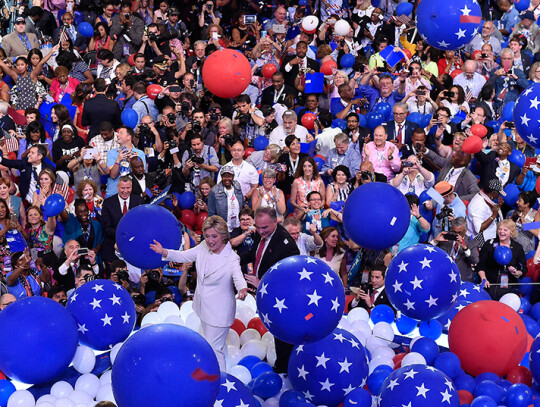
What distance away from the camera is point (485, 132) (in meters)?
12.1

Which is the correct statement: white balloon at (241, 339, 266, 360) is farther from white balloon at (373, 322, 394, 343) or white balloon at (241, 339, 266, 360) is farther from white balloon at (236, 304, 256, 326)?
white balloon at (373, 322, 394, 343)

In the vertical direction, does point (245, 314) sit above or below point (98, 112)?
below

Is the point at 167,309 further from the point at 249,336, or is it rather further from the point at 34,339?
the point at 34,339

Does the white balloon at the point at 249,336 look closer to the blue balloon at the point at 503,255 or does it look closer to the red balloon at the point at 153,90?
the blue balloon at the point at 503,255

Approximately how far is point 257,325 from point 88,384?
177cm

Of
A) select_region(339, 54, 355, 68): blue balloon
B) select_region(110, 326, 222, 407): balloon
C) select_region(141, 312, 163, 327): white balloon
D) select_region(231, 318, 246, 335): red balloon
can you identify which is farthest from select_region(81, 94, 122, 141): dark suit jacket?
select_region(110, 326, 222, 407): balloon

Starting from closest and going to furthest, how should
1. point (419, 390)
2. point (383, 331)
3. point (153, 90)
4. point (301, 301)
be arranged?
point (419, 390)
point (301, 301)
point (383, 331)
point (153, 90)

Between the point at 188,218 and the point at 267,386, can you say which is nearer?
the point at 267,386

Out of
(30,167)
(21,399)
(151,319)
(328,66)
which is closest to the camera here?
(21,399)

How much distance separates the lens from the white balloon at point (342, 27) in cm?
1347

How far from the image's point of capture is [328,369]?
759cm

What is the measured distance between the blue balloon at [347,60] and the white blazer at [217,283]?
576 centimetres

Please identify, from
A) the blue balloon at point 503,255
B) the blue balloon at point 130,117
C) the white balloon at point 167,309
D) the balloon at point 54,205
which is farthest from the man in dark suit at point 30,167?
the blue balloon at point 503,255

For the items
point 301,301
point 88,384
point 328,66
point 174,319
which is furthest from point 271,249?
point 328,66
